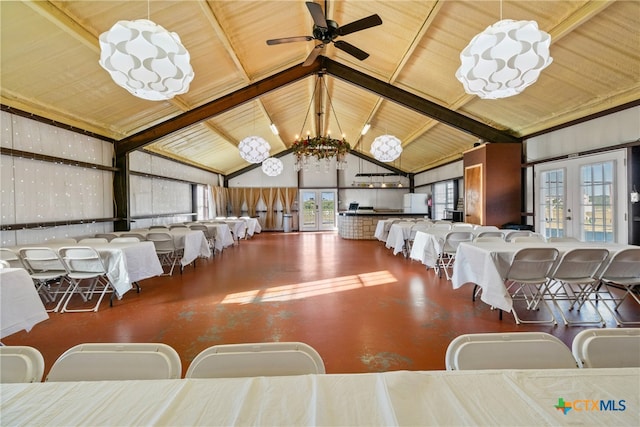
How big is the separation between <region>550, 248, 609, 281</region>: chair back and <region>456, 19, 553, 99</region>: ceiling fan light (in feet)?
5.60

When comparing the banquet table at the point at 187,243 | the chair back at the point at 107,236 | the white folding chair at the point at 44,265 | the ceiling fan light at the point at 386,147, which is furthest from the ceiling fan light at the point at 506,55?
the chair back at the point at 107,236

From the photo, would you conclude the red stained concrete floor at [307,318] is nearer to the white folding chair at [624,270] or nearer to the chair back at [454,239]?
the white folding chair at [624,270]

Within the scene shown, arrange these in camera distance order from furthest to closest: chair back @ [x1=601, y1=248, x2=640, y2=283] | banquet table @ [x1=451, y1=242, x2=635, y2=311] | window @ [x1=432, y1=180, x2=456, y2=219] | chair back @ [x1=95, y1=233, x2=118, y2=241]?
window @ [x1=432, y1=180, x2=456, y2=219]
chair back @ [x1=95, y1=233, x2=118, y2=241]
banquet table @ [x1=451, y1=242, x2=635, y2=311]
chair back @ [x1=601, y1=248, x2=640, y2=283]

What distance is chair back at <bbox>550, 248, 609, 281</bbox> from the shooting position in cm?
305

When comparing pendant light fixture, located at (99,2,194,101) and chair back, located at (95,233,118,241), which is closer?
pendant light fixture, located at (99,2,194,101)

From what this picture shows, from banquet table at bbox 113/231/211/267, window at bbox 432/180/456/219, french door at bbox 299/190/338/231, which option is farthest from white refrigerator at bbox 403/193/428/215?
banquet table at bbox 113/231/211/267

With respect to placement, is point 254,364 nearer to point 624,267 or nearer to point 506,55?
point 506,55

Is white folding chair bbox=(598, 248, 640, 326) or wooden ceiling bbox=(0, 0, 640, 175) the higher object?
wooden ceiling bbox=(0, 0, 640, 175)

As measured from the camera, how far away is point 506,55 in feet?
8.35

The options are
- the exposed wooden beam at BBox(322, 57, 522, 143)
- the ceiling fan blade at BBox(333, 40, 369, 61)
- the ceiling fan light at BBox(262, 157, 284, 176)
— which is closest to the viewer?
the ceiling fan blade at BBox(333, 40, 369, 61)

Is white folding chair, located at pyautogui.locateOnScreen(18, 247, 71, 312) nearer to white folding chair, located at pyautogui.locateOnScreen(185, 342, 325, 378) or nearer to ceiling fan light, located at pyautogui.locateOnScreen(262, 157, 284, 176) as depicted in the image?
white folding chair, located at pyautogui.locateOnScreen(185, 342, 325, 378)

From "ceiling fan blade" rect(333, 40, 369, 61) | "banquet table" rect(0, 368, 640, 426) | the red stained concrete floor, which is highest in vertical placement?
"ceiling fan blade" rect(333, 40, 369, 61)

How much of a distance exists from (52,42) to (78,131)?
229 cm

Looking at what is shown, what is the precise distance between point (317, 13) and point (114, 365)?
358cm
